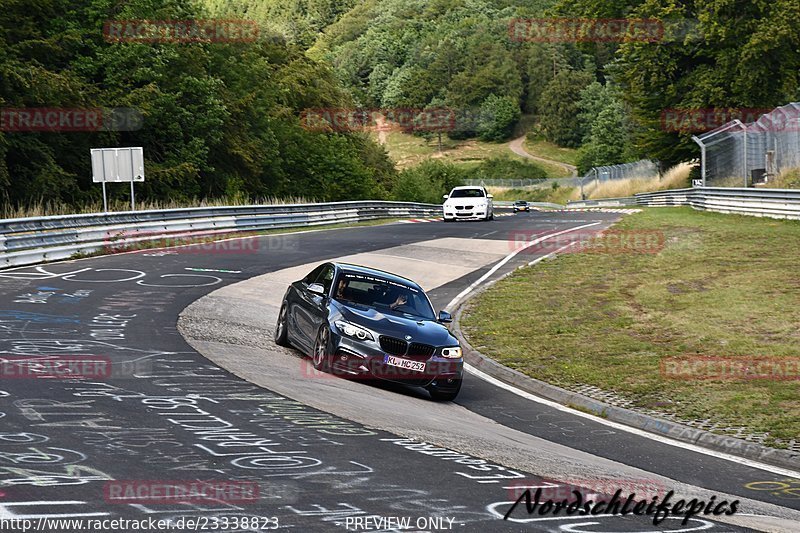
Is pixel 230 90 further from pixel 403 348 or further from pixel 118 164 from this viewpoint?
pixel 403 348

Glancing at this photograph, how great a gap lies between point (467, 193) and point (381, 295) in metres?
32.2

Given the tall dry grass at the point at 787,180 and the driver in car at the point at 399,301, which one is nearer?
the driver in car at the point at 399,301

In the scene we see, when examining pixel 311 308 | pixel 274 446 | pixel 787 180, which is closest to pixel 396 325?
pixel 311 308

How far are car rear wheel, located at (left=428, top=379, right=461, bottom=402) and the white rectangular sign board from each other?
21.6m

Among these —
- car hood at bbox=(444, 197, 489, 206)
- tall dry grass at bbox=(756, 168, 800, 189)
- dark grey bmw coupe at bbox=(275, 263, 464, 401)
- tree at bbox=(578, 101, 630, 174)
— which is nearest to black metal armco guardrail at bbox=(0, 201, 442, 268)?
car hood at bbox=(444, 197, 489, 206)

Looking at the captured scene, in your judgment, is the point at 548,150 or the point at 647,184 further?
the point at 548,150

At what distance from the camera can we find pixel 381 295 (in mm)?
13750

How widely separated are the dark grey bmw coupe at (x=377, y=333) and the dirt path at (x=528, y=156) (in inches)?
5173

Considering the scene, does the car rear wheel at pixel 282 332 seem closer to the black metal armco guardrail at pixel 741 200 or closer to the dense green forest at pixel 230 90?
the dense green forest at pixel 230 90

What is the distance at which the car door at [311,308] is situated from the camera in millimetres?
13289

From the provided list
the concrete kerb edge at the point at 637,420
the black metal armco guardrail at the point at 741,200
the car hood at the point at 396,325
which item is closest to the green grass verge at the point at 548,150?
the black metal armco guardrail at the point at 741,200

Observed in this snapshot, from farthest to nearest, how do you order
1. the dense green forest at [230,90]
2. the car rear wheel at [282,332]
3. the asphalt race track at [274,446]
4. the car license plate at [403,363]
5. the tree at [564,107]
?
the tree at [564,107]
the dense green forest at [230,90]
the car rear wheel at [282,332]
the car license plate at [403,363]
the asphalt race track at [274,446]

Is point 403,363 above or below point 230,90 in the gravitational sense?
below

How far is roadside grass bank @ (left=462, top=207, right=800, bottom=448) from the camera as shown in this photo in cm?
1202
